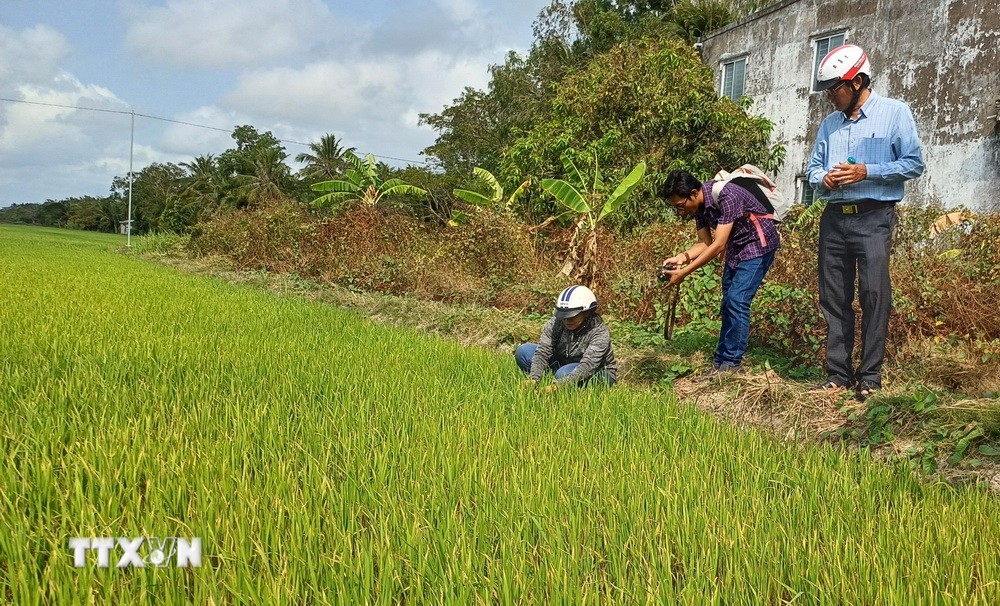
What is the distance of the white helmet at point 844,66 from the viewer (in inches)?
125

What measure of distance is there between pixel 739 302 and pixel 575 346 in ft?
3.33

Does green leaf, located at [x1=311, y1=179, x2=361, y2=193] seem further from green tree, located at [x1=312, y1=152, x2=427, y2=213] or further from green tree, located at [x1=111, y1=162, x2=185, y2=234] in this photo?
green tree, located at [x1=111, y1=162, x2=185, y2=234]

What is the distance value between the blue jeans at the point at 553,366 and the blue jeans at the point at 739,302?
0.79 metres

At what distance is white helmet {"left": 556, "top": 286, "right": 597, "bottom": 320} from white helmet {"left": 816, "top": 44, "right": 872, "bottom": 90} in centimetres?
157

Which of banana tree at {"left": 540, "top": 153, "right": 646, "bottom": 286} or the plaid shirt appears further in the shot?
banana tree at {"left": 540, "top": 153, "right": 646, "bottom": 286}

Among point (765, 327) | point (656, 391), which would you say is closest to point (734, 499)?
point (656, 391)

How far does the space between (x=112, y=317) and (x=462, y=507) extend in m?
4.23

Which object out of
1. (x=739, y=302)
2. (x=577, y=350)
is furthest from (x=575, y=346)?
(x=739, y=302)

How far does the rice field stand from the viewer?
1.46 metres

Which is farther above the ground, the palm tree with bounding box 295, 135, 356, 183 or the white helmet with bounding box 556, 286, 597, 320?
the palm tree with bounding box 295, 135, 356, 183

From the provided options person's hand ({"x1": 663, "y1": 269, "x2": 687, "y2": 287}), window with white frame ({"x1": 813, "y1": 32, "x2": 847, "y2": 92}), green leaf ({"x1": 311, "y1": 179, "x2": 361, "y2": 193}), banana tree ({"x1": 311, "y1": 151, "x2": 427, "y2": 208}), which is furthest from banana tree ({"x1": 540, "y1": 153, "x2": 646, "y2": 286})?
window with white frame ({"x1": 813, "y1": 32, "x2": 847, "y2": 92})

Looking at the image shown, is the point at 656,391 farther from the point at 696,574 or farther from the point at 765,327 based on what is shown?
the point at 696,574

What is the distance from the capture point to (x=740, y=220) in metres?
3.81

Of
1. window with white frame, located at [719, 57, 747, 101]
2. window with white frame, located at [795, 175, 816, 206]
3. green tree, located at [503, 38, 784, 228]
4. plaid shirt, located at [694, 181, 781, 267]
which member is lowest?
plaid shirt, located at [694, 181, 781, 267]
